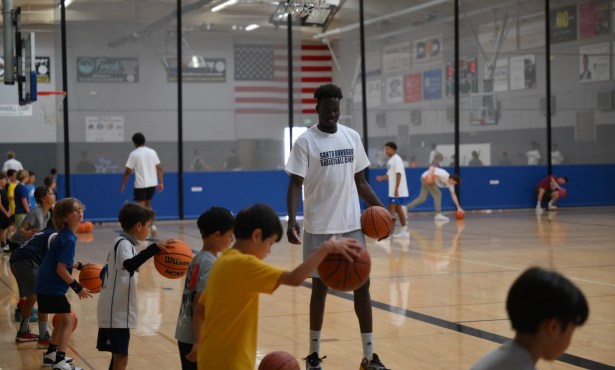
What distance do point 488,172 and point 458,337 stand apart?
57.6ft

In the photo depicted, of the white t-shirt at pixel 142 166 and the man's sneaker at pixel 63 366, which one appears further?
the white t-shirt at pixel 142 166

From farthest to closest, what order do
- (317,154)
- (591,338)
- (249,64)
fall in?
(249,64), (591,338), (317,154)

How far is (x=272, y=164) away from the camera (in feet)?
76.3

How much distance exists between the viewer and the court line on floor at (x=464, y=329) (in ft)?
20.9

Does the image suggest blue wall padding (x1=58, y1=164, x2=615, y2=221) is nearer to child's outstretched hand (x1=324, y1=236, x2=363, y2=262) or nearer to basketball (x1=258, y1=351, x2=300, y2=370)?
basketball (x1=258, y1=351, x2=300, y2=370)

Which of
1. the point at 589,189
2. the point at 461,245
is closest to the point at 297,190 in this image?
the point at 461,245

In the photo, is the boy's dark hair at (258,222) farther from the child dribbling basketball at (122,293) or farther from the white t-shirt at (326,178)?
the white t-shirt at (326,178)

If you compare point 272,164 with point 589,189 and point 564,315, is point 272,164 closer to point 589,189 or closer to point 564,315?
point 589,189

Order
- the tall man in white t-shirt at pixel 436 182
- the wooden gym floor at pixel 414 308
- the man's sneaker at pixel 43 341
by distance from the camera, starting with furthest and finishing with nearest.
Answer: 1. the tall man in white t-shirt at pixel 436 182
2. the man's sneaker at pixel 43 341
3. the wooden gym floor at pixel 414 308

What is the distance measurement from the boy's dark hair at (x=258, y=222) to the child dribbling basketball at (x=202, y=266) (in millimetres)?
855

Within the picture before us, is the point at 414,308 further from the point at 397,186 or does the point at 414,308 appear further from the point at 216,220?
the point at 397,186

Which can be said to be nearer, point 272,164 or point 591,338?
point 591,338

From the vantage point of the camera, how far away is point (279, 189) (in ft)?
76.2

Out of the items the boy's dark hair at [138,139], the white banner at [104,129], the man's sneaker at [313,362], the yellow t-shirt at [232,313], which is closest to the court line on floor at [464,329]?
the man's sneaker at [313,362]
